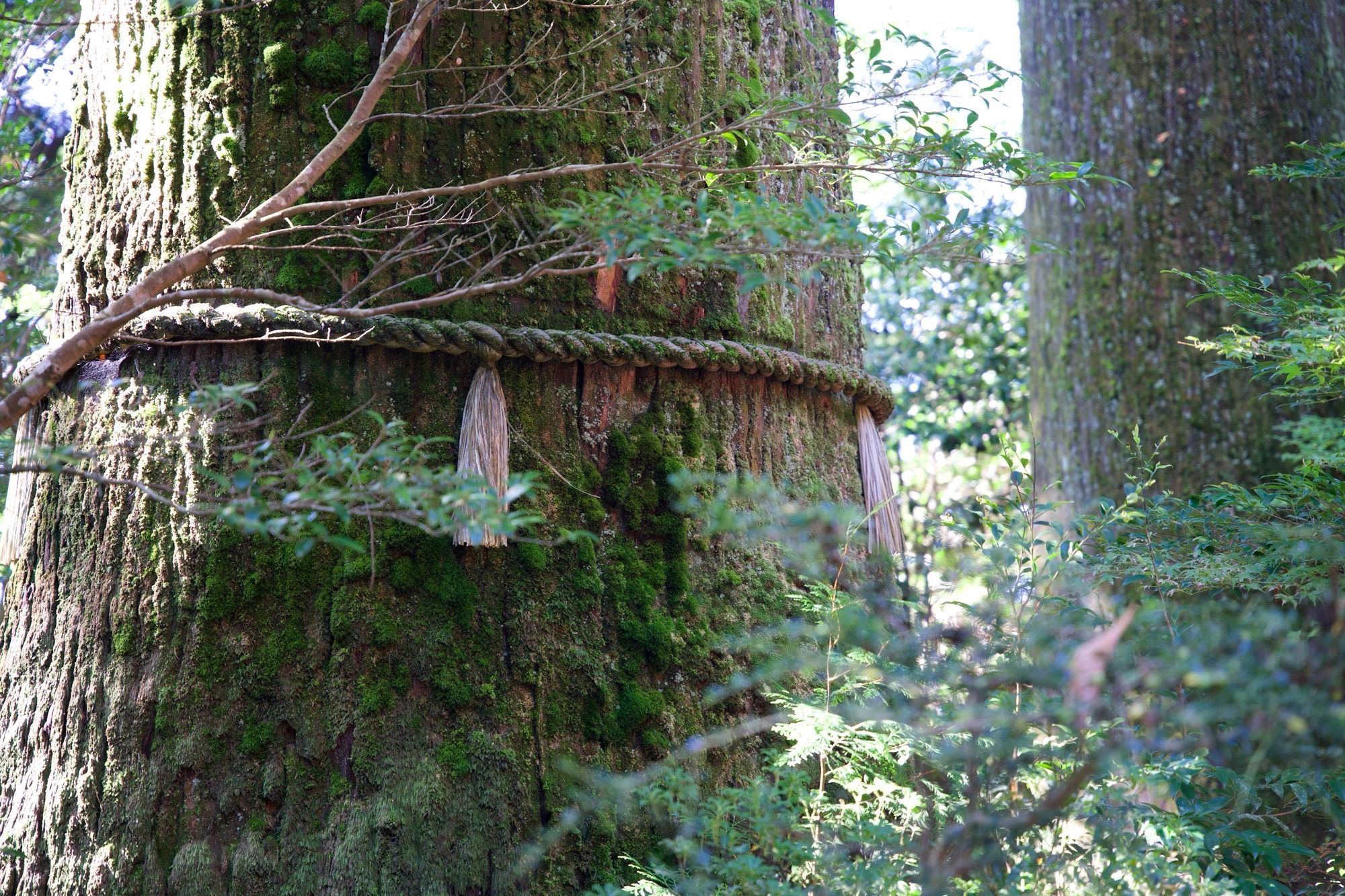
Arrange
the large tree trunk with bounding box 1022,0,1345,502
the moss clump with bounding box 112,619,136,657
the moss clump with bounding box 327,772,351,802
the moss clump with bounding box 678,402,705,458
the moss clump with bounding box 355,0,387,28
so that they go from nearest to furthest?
the moss clump with bounding box 327,772,351,802 → the moss clump with bounding box 112,619,136,657 → the moss clump with bounding box 355,0,387,28 → the moss clump with bounding box 678,402,705,458 → the large tree trunk with bounding box 1022,0,1345,502

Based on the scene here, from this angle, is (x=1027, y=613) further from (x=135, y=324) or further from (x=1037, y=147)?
(x=1037, y=147)

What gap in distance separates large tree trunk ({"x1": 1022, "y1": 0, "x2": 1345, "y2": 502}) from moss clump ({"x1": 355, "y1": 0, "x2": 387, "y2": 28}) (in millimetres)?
3256

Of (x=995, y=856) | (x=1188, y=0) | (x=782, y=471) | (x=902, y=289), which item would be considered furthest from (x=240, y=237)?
(x=902, y=289)

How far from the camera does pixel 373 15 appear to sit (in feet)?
7.65

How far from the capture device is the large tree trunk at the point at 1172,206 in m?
4.42

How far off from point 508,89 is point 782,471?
113 centimetres

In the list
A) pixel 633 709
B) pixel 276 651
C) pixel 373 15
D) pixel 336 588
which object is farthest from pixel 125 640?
pixel 373 15

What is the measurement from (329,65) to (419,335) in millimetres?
656

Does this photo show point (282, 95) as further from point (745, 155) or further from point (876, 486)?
point (876, 486)

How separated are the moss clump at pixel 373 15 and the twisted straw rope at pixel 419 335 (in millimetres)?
682

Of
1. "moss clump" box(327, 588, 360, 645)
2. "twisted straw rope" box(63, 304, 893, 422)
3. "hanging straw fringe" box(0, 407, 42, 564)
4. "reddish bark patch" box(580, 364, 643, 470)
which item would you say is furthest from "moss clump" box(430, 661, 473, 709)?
"hanging straw fringe" box(0, 407, 42, 564)

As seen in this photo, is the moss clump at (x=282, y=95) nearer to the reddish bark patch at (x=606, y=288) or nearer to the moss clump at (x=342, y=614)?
the reddish bark patch at (x=606, y=288)

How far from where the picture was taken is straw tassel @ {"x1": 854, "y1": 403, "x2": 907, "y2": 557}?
279 centimetres

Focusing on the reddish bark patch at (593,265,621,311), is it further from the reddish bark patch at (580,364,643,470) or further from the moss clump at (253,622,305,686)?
the moss clump at (253,622,305,686)
